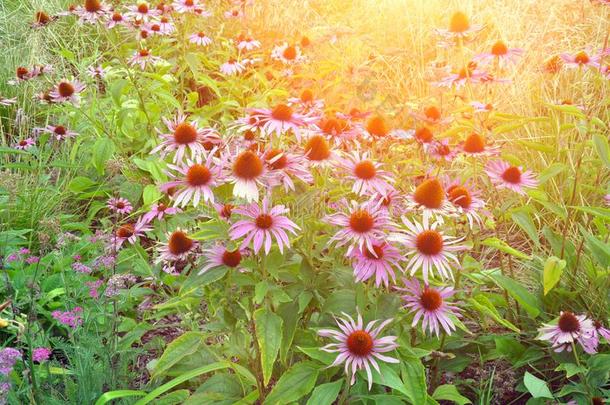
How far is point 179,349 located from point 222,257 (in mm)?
262

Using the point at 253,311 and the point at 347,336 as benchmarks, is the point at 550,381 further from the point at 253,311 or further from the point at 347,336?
the point at 253,311

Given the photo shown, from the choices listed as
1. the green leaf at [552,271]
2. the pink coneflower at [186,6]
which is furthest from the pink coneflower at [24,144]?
the green leaf at [552,271]

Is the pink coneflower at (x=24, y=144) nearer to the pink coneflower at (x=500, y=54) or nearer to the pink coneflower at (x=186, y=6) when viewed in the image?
the pink coneflower at (x=186, y=6)

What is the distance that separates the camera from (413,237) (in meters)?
1.54

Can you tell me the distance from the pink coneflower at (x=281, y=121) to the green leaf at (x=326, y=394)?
56cm

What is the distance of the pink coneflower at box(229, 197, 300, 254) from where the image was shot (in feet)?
4.61

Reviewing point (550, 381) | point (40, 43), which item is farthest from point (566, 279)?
point (40, 43)

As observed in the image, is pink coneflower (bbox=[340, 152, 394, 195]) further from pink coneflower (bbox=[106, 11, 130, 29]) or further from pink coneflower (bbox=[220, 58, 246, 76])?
pink coneflower (bbox=[220, 58, 246, 76])

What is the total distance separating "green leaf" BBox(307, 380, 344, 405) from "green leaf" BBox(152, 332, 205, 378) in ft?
0.99

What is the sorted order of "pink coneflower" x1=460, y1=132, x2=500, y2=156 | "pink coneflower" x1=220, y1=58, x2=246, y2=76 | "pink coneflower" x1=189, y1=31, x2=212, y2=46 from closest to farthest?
"pink coneflower" x1=460, y1=132, x2=500, y2=156, "pink coneflower" x1=220, y1=58, x2=246, y2=76, "pink coneflower" x1=189, y1=31, x2=212, y2=46

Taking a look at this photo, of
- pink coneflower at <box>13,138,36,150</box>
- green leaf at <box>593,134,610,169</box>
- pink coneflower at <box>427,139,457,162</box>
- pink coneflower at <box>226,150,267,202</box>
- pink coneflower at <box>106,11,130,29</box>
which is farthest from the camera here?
pink coneflower at <box>13,138,36,150</box>

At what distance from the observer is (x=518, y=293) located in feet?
6.40

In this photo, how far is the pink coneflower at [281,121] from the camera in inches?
61.5

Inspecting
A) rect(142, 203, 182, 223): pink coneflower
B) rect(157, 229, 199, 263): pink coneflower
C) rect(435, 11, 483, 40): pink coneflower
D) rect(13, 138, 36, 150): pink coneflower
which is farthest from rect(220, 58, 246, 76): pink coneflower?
rect(157, 229, 199, 263): pink coneflower
